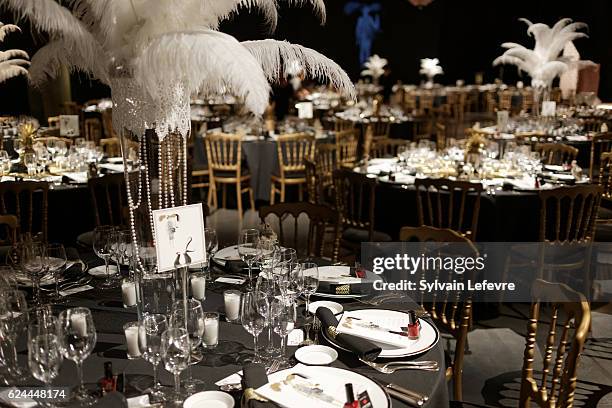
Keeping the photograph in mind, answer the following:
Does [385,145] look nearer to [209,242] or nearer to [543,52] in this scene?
[543,52]

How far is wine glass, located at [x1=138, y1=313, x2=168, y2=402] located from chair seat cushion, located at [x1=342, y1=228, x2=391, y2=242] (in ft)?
8.75

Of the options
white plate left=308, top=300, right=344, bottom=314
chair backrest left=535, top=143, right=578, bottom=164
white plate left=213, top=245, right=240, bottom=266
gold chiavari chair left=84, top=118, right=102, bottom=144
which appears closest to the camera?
white plate left=308, top=300, right=344, bottom=314

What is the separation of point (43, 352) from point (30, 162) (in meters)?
3.52

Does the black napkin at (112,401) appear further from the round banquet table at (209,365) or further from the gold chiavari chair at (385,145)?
the gold chiavari chair at (385,145)

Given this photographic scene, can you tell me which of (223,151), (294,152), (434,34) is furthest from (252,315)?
(434,34)

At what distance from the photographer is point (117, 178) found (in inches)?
153

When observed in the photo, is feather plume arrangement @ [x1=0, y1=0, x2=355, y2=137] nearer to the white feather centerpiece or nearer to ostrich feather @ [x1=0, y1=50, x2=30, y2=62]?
ostrich feather @ [x1=0, y1=50, x2=30, y2=62]

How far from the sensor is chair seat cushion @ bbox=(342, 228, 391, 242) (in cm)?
421

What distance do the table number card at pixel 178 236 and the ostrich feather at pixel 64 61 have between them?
1.48 feet

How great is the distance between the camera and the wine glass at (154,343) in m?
1.55

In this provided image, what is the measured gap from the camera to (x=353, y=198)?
426 centimetres

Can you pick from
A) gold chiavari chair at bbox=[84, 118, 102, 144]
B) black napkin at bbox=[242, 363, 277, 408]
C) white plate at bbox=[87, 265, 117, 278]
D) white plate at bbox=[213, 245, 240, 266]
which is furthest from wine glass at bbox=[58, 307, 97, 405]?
gold chiavari chair at bbox=[84, 118, 102, 144]

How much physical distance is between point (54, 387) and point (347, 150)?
560 cm

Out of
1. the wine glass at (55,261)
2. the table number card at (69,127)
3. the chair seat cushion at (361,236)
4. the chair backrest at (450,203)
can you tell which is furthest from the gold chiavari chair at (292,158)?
the wine glass at (55,261)
